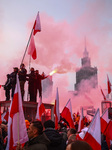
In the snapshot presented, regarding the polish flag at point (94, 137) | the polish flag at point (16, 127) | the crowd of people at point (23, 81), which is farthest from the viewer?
the crowd of people at point (23, 81)

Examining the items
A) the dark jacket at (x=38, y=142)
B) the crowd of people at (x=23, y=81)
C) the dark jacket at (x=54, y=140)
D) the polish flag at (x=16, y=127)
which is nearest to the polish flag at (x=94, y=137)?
the dark jacket at (x=54, y=140)

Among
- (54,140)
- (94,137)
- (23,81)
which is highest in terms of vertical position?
(23,81)

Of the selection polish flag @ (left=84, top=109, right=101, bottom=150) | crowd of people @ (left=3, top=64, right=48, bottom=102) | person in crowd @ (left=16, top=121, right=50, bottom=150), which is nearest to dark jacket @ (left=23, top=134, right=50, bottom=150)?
person in crowd @ (left=16, top=121, right=50, bottom=150)

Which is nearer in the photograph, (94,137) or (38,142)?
(38,142)

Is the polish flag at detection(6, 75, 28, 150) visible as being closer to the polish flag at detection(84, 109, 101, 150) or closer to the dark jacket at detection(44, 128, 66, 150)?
the dark jacket at detection(44, 128, 66, 150)

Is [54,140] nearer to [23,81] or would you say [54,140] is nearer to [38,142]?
[38,142]

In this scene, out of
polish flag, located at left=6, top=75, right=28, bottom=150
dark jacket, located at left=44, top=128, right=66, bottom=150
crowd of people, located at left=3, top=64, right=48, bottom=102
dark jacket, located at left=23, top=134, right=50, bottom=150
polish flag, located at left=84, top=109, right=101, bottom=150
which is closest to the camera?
dark jacket, located at left=23, top=134, right=50, bottom=150

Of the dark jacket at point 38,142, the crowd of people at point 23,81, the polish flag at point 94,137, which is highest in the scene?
the crowd of people at point 23,81

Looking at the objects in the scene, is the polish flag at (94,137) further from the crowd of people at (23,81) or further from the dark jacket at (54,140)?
the crowd of people at (23,81)

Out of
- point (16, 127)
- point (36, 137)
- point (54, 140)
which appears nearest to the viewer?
point (36, 137)

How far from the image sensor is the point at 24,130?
183 inches

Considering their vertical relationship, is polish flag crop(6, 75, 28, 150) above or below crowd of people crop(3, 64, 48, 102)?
below

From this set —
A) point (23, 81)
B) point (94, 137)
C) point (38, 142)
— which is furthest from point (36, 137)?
point (23, 81)


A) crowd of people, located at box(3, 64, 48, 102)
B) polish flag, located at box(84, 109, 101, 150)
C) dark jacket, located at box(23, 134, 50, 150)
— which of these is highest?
crowd of people, located at box(3, 64, 48, 102)
